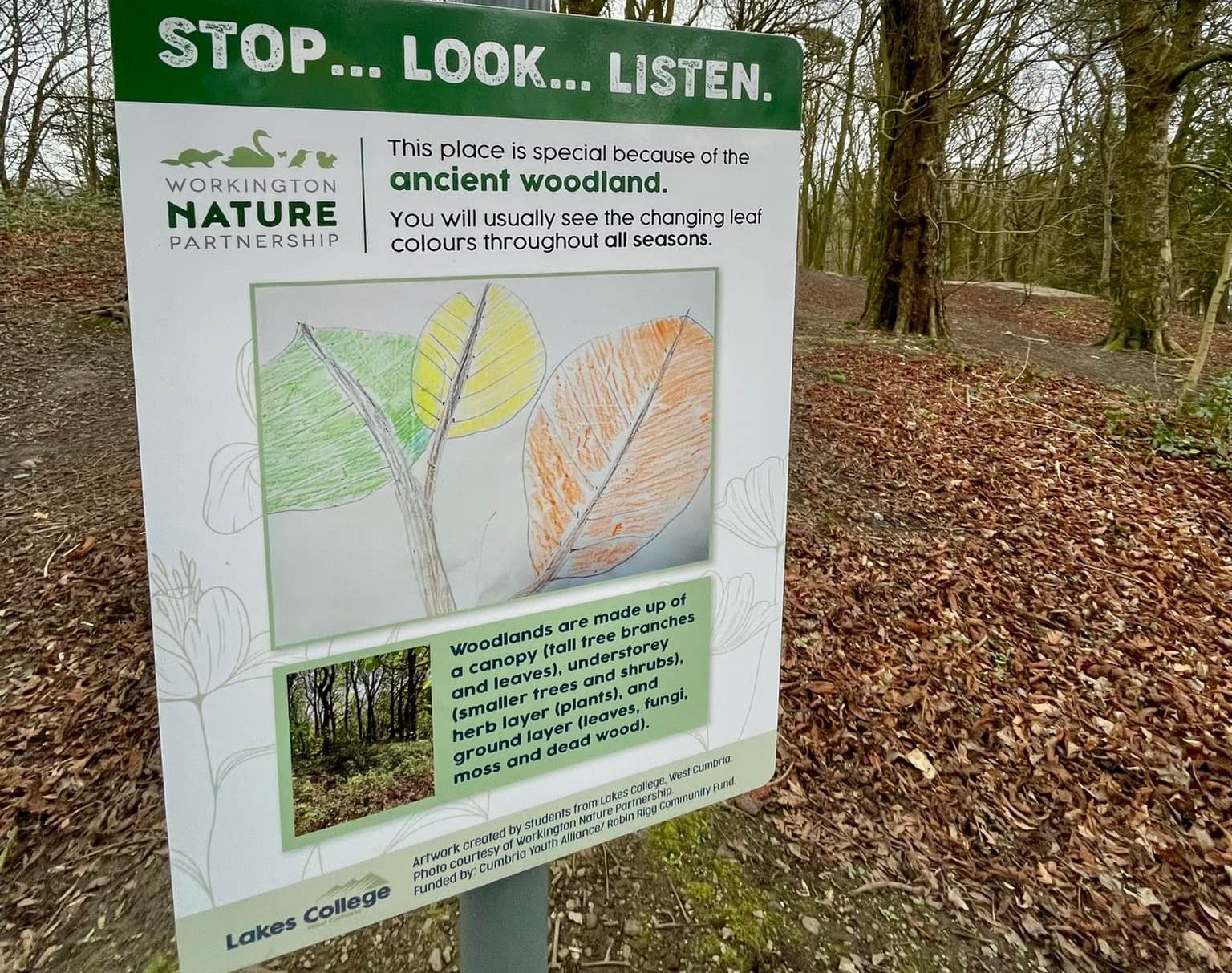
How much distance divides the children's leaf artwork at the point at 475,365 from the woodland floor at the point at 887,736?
199 cm

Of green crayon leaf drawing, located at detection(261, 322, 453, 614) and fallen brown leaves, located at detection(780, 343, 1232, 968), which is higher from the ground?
green crayon leaf drawing, located at detection(261, 322, 453, 614)

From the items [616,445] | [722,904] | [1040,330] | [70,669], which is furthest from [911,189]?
[616,445]

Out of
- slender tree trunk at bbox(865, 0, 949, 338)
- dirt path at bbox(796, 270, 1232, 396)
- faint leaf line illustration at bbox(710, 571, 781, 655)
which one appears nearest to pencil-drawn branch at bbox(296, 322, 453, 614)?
faint leaf line illustration at bbox(710, 571, 781, 655)

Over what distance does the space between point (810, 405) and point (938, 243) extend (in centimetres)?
314

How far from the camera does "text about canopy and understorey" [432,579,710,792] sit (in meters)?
1.55

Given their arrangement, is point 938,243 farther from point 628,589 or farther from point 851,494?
point 628,589

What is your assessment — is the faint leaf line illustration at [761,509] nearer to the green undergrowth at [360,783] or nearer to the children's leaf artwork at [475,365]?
the children's leaf artwork at [475,365]

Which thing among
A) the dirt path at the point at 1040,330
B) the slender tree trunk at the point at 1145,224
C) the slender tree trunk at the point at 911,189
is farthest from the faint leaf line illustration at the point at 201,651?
the slender tree trunk at the point at 1145,224

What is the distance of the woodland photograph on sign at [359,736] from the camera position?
1425mm

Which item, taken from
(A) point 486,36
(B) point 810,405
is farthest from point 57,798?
(B) point 810,405

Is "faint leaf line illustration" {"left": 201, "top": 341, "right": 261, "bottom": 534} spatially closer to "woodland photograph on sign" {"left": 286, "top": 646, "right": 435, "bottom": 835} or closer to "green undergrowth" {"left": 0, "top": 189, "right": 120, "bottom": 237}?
"woodland photograph on sign" {"left": 286, "top": 646, "right": 435, "bottom": 835}

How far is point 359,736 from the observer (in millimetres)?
1461

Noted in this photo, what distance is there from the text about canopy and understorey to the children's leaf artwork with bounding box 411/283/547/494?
1.07ft

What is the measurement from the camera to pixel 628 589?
1.67 m
